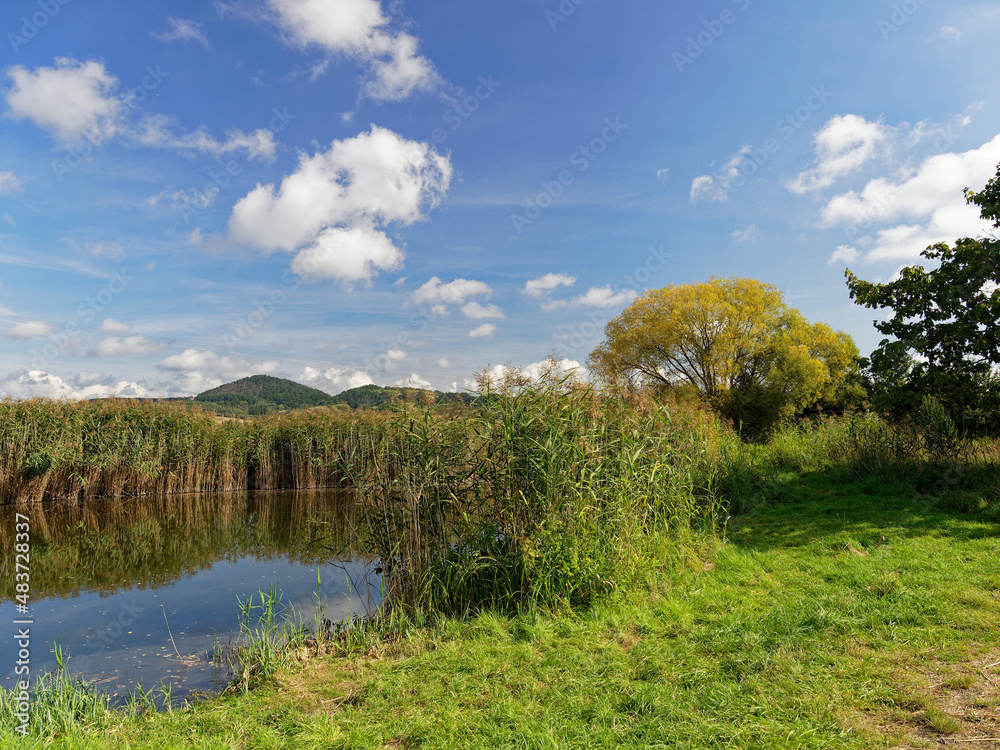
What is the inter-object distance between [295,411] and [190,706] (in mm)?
19602

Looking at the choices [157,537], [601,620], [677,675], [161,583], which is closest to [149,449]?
[157,537]

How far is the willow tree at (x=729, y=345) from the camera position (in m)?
25.5

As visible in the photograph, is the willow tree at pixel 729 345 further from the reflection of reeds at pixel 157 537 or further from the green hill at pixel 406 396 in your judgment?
the green hill at pixel 406 396

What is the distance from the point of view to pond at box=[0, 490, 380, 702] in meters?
6.30

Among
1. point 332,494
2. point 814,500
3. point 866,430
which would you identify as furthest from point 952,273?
point 332,494

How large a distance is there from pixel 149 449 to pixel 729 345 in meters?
27.8

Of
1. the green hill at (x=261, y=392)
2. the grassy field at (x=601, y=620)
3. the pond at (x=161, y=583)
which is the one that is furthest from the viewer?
the green hill at (x=261, y=392)

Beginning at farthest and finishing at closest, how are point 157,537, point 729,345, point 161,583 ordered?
point 729,345
point 157,537
point 161,583

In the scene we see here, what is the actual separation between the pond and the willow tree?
720 inches

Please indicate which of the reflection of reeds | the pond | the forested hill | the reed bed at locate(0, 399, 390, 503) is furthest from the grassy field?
the forested hill

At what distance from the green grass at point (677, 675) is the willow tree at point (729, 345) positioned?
19.3 m

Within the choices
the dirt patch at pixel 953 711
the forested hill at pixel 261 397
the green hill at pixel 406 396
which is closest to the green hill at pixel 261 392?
the forested hill at pixel 261 397

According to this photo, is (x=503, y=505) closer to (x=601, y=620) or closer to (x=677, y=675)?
(x=601, y=620)

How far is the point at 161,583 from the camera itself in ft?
32.2
